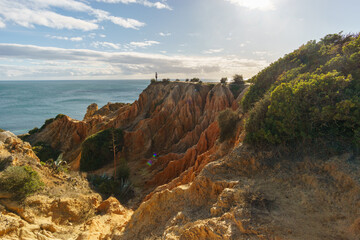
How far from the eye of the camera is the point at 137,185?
61.6ft

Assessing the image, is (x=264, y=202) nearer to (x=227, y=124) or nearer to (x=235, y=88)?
(x=227, y=124)

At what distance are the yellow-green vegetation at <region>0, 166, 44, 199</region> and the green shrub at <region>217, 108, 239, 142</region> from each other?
990 centimetres

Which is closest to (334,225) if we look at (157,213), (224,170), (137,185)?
(224,170)

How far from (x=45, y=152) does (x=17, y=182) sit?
81.4 feet

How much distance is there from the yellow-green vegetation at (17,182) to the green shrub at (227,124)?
32.5 ft

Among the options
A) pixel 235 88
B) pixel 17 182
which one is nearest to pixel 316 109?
pixel 17 182

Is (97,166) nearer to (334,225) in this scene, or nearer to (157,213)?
(157,213)

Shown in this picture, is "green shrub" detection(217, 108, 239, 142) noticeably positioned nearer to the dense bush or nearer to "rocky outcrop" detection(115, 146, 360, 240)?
"rocky outcrop" detection(115, 146, 360, 240)

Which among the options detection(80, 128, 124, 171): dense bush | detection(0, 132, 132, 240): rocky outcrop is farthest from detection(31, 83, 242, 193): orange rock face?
detection(0, 132, 132, 240): rocky outcrop

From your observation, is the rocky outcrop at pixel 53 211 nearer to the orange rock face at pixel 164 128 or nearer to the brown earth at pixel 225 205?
the brown earth at pixel 225 205

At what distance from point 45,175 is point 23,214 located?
12.4 ft

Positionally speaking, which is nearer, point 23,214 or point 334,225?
point 334,225

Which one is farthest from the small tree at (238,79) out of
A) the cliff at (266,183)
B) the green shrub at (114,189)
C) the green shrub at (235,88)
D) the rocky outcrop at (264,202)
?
the rocky outcrop at (264,202)

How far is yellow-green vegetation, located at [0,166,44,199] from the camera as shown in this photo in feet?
28.0
